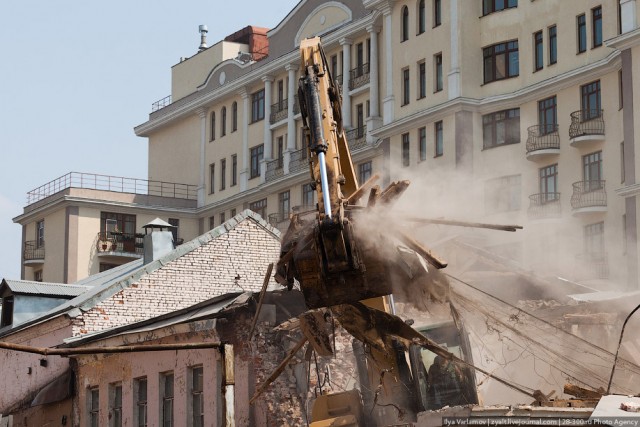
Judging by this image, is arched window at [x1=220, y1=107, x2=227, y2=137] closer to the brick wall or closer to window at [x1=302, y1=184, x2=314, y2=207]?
window at [x1=302, y1=184, x2=314, y2=207]

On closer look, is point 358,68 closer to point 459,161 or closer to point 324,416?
point 459,161

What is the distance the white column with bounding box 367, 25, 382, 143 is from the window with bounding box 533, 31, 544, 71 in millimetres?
11193

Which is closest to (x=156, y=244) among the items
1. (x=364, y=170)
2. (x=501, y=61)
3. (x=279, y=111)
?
(x=501, y=61)

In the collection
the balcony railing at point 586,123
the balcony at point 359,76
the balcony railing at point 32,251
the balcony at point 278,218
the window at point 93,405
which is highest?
the balcony at point 359,76

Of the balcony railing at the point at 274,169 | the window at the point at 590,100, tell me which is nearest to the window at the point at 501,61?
the window at the point at 590,100

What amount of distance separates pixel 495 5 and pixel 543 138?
283 inches

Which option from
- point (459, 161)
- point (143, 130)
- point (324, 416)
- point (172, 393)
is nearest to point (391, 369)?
point (324, 416)

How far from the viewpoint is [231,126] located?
7981 cm

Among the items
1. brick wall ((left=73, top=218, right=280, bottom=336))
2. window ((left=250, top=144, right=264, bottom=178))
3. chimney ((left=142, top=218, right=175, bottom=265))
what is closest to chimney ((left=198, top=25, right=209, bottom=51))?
window ((left=250, top=144, right=264, bottom=178))

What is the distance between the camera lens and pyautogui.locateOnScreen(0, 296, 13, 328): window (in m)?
43.7

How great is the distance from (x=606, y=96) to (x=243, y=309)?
95.6ft

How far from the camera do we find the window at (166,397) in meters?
30.5

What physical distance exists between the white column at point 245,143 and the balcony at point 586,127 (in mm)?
27656

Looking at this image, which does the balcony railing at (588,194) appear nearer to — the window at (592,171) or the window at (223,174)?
the window at (592,171)
